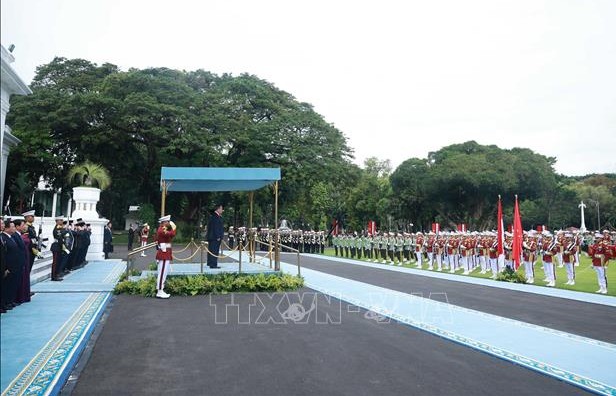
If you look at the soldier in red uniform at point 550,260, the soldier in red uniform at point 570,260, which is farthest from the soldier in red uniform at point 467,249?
the soldier in red uniform at point 570,260

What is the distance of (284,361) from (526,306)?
627 centimetres

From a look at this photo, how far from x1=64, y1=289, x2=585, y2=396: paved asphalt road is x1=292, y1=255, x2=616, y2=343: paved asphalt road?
255 cm

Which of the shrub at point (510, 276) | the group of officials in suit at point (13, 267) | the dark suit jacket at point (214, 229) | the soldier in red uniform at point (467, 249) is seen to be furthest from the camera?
the soldier in red uniform at point (467, 249)

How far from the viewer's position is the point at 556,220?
4966cm

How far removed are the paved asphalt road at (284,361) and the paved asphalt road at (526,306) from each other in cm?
255

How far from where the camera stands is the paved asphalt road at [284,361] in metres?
4.26

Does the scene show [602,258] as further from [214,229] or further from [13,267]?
[13,267]

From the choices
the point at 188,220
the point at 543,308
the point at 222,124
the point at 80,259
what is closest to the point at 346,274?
the point at 543,308

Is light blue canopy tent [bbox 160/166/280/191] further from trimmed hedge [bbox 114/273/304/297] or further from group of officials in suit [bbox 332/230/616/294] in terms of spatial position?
group of officials in suit [bbox 332/230/616/294]

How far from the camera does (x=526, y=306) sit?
29.8 ft

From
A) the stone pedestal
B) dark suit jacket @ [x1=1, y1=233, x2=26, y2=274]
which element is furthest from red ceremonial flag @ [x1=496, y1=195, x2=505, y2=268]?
the stone pedestal

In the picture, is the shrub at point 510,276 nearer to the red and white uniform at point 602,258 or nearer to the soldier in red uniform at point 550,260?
the soldier in red uniform at point 550,260

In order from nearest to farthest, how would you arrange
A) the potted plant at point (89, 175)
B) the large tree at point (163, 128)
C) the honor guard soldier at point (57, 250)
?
the honor guard soldier at point (57, 250) → the potted plant at point (89, 175) → the large tree at point (163, 128)

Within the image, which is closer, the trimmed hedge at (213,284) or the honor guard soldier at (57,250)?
the trimmed hedge at (213,284)
